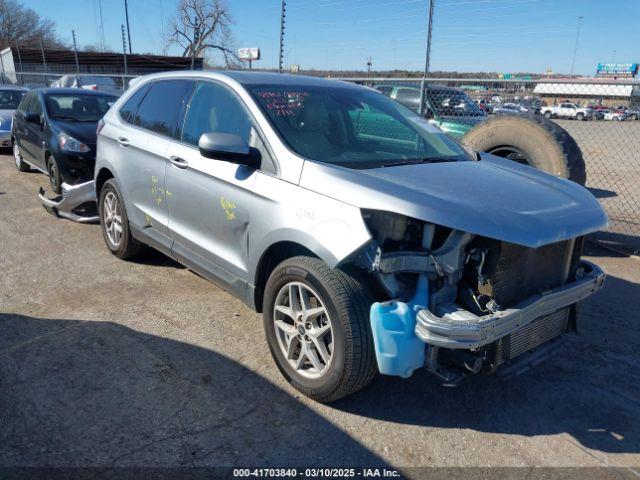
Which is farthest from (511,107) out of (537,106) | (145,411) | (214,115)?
(145,411)

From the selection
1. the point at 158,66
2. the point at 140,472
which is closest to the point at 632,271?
the point at 140,472

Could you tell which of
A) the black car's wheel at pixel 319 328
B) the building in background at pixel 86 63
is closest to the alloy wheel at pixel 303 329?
the black car's wheel at pixel 319 328

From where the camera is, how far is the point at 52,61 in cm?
3872

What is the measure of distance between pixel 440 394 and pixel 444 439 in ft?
1.40

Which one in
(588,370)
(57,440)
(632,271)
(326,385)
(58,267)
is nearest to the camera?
(57,440)

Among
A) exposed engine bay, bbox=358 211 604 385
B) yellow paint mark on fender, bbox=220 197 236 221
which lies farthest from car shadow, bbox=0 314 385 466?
yellow paint mark on fender, bbox=220 197 236 221

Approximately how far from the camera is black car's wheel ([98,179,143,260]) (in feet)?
16.3

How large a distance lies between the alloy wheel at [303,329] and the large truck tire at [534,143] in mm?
3422

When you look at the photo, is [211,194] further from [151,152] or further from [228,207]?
[151,152]

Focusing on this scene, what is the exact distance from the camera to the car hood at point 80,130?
7359 mm

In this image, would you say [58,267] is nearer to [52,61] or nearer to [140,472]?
[140,472]

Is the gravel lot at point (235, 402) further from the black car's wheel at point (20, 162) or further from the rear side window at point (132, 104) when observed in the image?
the black car's wheel at point (20, 162)

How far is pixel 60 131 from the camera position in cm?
746

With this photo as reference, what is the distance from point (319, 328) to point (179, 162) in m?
1.80
